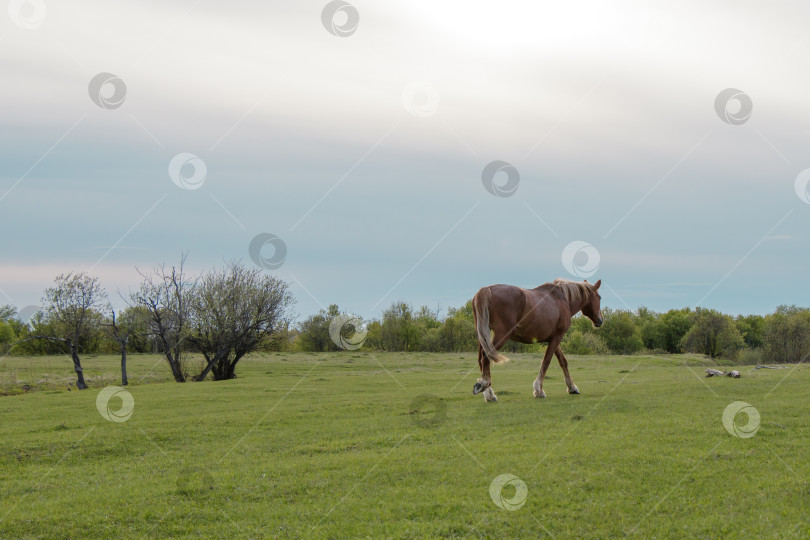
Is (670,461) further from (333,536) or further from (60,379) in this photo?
(60,379)

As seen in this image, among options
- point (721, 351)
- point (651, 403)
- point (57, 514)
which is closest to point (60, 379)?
point (57, 514)

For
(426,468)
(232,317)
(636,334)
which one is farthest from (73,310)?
(636,334)

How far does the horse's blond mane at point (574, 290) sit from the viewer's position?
729 inches

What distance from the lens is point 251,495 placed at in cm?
958

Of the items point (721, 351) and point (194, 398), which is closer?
point (194, 398)

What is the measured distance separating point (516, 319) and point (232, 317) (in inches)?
959

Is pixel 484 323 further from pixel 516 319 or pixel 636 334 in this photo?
pixel 636 334

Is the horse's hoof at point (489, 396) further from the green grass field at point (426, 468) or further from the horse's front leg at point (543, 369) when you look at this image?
the horse's front leg at point (543, 369)

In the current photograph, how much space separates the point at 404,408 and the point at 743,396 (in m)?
9.08

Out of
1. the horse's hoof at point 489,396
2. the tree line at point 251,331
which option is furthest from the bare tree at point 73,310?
the horse's hoof at point 489,396

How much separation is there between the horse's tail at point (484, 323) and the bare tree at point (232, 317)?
2355cm

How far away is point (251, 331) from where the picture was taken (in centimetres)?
3738

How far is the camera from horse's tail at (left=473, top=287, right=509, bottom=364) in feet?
52.4

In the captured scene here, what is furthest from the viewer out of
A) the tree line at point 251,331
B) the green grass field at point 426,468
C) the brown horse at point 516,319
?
the tree line at point 251,331
